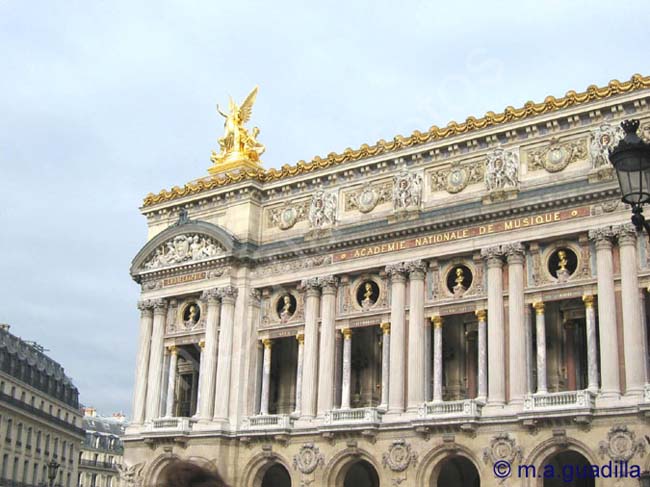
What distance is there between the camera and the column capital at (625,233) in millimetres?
33219

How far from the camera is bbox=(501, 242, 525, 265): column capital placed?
3556cm

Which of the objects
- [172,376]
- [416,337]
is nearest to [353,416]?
[416,337]

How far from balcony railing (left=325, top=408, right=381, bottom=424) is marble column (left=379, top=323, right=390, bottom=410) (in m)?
0.63

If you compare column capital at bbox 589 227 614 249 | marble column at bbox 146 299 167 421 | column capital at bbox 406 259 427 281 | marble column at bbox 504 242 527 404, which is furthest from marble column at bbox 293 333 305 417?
column capital at bbox 589 227 614 249

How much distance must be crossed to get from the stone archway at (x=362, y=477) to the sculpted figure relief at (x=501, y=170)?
12.9m

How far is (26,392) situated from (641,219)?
6702 cm

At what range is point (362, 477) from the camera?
4103 cm

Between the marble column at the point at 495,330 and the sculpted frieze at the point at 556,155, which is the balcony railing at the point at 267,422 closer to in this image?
the marble column at the point at 495,330

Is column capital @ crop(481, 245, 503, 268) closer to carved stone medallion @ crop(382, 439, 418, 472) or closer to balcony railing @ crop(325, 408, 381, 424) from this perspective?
balcony railing @ crop(325, 408, 381, 424)

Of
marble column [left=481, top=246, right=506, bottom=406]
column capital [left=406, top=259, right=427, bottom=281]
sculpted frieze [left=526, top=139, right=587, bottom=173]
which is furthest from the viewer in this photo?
column capital [left=406, top=259, right=427, bottom=281]

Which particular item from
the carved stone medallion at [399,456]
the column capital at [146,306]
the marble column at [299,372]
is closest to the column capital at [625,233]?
the carved stone medallion at [399,456]

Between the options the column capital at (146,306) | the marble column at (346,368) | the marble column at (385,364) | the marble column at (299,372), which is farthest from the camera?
the column capital at (146,306)

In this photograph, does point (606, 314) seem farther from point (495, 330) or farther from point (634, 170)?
point (634, 170)

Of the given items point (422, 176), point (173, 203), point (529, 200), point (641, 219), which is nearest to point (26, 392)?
point (173, 203)
